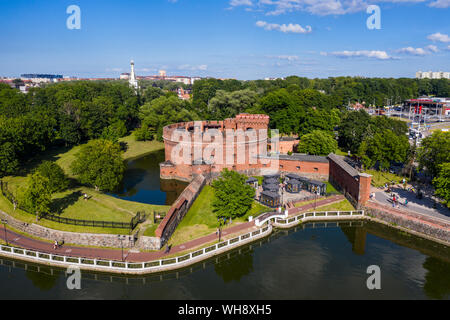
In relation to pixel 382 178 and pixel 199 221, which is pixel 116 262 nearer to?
pixel 199 221

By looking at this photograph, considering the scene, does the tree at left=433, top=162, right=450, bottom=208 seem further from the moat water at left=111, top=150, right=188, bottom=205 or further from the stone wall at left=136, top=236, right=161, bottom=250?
the moat water at left=111, top=150, right=188, bottom=205

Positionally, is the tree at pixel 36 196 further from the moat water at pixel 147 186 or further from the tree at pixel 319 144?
the tree at pixel 319 144

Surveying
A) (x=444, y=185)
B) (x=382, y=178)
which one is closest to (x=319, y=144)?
(x=382, y=178)

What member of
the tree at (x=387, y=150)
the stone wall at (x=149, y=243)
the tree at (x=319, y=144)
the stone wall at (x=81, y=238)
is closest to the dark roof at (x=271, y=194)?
the stone wall at (x=149, y=243)

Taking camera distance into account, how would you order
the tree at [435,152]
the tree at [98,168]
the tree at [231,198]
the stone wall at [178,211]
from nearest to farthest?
→ 1. the stone wall at [178,211]
2. the tree at [231,198]
3. the tree at [435,152]
4. the tree at [98,168]
